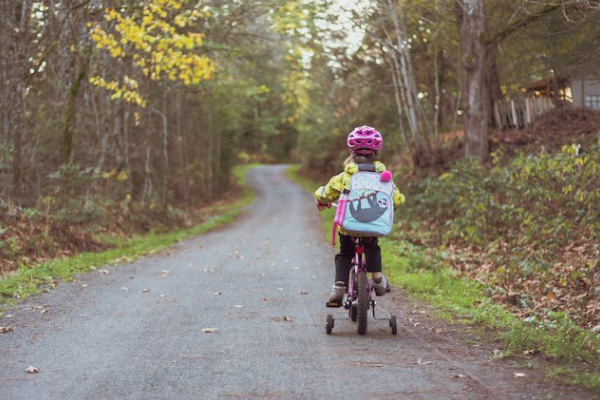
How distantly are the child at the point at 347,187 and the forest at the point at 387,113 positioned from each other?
211 centimetres

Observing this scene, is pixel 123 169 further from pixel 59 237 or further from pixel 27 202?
pixel 59 237

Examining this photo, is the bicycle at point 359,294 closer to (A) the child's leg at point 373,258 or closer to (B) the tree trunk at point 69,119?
(A) the child's leg at point 373,258

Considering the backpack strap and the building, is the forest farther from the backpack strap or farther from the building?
the backpack strap

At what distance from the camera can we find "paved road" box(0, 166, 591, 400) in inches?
198

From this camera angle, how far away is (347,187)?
22.2 ft

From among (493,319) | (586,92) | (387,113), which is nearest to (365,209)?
(493,319)

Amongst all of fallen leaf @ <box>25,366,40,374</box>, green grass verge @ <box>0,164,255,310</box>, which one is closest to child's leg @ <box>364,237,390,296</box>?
fallen leaf @ <box>25,366,40,374</box>

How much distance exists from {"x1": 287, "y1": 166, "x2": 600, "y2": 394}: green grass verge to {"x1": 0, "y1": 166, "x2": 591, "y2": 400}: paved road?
300 mm

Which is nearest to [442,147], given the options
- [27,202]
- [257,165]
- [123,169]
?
[123,169]

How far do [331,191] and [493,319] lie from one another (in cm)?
253

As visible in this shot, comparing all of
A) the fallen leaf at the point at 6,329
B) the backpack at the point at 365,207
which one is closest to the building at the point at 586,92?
the backpack at the point at 365,207

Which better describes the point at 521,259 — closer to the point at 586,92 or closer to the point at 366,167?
the point at 366,167

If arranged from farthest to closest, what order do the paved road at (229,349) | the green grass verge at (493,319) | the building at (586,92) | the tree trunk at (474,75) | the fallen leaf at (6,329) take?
the tree trunk at (474,75) → the building at (586,92) → the fallen leaf at (6,329) → the green grass verge at (493,319) → the paved road at (229,349)

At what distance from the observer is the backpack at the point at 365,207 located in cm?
661
